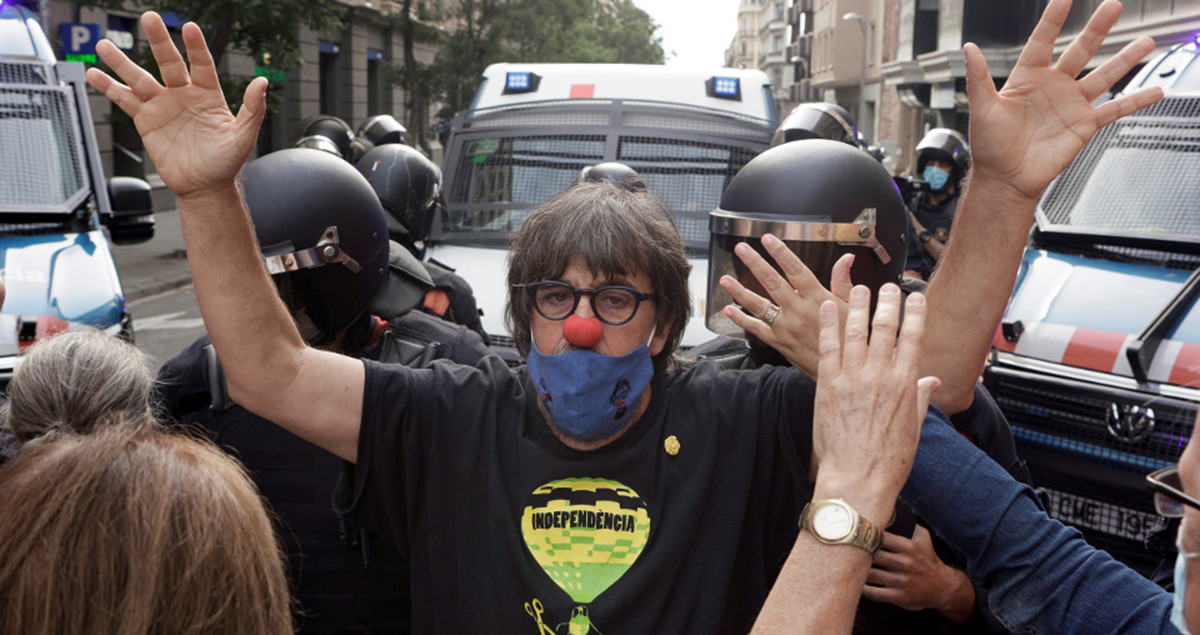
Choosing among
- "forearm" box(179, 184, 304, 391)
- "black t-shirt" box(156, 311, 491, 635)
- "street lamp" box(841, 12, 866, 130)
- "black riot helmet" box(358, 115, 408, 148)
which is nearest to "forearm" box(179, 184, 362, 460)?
"forearm" box(179, 184, 304, 391)

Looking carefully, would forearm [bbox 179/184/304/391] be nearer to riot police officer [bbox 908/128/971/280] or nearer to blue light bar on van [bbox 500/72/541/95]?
blue light bar on van [bbox 500/72/541/95]

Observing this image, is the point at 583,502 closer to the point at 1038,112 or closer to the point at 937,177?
the point at 1038,112

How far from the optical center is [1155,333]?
4.29m

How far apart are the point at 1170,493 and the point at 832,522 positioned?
15.7 inches

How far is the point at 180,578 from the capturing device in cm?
133

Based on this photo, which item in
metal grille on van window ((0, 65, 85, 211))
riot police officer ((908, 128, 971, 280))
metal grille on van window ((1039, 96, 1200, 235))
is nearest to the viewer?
metal grille on van window ((1039, 96, 1200, 235))

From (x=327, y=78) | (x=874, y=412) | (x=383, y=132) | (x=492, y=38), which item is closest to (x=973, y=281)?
(x=874, y=412)

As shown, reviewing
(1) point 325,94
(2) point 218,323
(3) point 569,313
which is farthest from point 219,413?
(1) point 325,94

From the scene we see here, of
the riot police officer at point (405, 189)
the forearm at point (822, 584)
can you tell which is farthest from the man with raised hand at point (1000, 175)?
the riot police officer at point (405, 189)

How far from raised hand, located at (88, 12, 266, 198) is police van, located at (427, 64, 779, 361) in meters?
4.30

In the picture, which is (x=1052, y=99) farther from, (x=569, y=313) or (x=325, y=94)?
(x=325, y=94)

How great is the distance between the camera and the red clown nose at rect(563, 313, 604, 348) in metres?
2.15

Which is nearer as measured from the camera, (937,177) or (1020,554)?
(1020,554)

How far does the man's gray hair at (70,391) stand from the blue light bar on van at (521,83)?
18.0 feet
